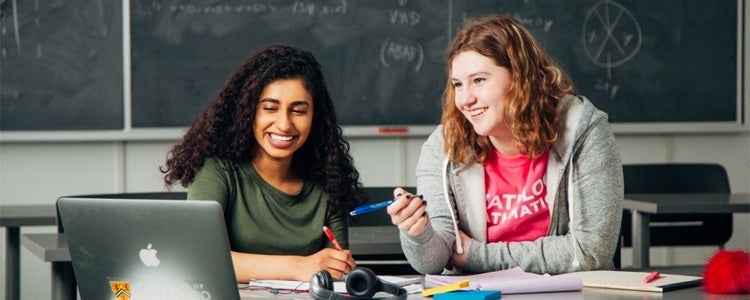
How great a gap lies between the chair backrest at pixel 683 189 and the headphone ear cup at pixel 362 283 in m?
2.35

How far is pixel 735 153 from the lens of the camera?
4.59 metres

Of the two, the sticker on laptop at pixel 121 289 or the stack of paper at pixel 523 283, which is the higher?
the sticker on laptop at pixel 121 289

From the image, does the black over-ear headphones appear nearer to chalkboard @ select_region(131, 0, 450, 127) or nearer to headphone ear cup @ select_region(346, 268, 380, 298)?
headphone ear cup @ select_region(346, 268, 380, 298)

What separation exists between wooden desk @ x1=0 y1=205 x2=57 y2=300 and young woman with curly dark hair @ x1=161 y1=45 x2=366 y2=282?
3.23 ft

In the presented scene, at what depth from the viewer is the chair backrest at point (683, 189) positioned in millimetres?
3830

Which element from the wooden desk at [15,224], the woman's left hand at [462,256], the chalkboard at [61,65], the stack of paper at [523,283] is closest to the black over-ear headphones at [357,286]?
the stack of paper at [523,283]

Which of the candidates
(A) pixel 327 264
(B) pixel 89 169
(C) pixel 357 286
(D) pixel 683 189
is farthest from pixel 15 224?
(D) pixel 683 189

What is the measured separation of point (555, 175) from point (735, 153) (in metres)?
2.74

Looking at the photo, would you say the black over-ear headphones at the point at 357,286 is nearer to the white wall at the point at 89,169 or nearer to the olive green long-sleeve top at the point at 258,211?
the olive green long-sleeve top at the point at 258,211

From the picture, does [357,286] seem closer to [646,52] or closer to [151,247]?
[151,247]

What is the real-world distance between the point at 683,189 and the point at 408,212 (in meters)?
2.28

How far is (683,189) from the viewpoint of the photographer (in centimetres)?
386

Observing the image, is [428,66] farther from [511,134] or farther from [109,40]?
[511,134]

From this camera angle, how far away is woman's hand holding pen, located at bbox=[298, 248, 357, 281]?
1.91m
